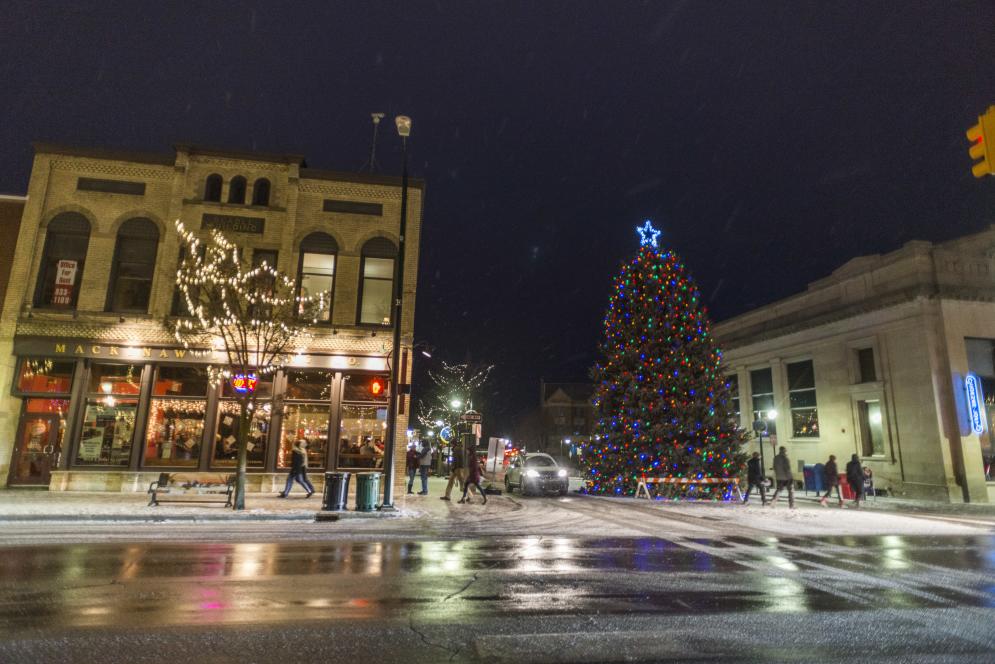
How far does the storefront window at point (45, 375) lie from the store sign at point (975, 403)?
31.1 metres

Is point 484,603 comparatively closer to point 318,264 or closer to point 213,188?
point 318,264

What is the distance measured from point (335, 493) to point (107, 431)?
30.3ft

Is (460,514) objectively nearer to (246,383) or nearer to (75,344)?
(246,383)

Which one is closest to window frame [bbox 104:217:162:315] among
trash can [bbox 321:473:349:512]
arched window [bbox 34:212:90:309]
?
arched window [bbox 34:212:90:309]

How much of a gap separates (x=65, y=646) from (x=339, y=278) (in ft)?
54.7

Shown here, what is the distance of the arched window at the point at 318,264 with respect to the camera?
20.7 meters

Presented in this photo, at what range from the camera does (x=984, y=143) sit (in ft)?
29.0

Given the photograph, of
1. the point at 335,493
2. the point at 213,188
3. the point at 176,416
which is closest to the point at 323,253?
the point at 213,188

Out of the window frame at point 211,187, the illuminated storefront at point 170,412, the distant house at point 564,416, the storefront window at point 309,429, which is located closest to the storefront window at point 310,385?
the illuminated storefront at point 170,412

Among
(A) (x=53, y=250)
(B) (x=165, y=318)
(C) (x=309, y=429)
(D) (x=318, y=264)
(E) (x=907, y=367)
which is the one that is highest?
(D) (x=318, y=264)

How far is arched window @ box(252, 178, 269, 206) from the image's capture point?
20.9 m

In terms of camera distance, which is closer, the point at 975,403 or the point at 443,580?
the point at 443,580

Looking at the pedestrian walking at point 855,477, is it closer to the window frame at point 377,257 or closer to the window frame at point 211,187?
the window frame at point 377,257

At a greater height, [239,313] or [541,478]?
[239,313]
